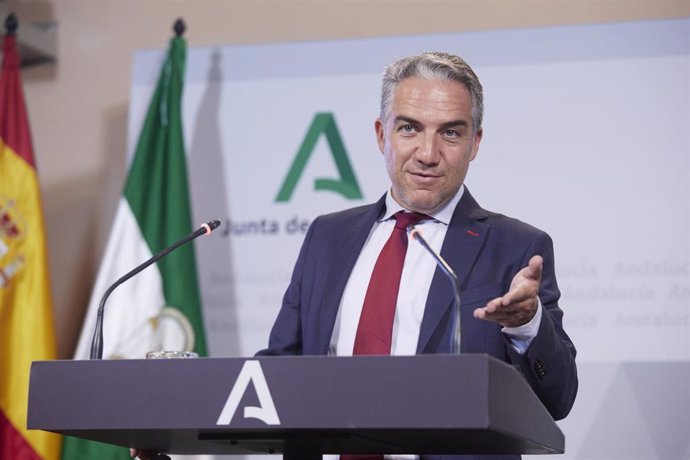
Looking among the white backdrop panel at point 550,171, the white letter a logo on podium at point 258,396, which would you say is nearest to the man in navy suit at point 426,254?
the white letter a logo on podium at point 258,396

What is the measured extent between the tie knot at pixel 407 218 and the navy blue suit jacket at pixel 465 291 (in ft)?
0.28

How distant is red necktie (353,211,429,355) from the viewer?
83.5 inches

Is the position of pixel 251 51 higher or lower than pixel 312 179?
higher

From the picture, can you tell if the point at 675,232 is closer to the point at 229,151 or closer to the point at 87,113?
the point at 229,151

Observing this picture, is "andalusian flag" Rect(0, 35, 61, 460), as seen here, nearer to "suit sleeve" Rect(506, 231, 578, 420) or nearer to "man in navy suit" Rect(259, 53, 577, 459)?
"man in navy suit" Rect(259, 53, 577, 459)

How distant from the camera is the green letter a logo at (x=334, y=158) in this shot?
4.00 metres

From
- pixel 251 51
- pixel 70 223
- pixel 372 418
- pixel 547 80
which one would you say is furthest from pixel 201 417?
pixel 70 223

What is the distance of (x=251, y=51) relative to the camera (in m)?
4.27

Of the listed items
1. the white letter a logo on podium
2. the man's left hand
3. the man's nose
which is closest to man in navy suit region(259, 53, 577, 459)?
the man's nose

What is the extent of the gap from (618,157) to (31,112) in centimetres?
282

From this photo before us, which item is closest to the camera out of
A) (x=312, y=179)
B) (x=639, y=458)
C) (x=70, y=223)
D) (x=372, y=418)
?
(x=372, y=418)

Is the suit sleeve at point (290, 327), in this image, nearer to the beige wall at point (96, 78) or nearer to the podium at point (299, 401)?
the podium at point (299, 401)

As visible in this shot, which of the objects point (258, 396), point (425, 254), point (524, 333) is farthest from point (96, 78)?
point (258, 396)

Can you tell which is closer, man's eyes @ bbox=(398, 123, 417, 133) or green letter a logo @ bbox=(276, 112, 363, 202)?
man's eyes @ bbox=(398, 123, 417, 133)
